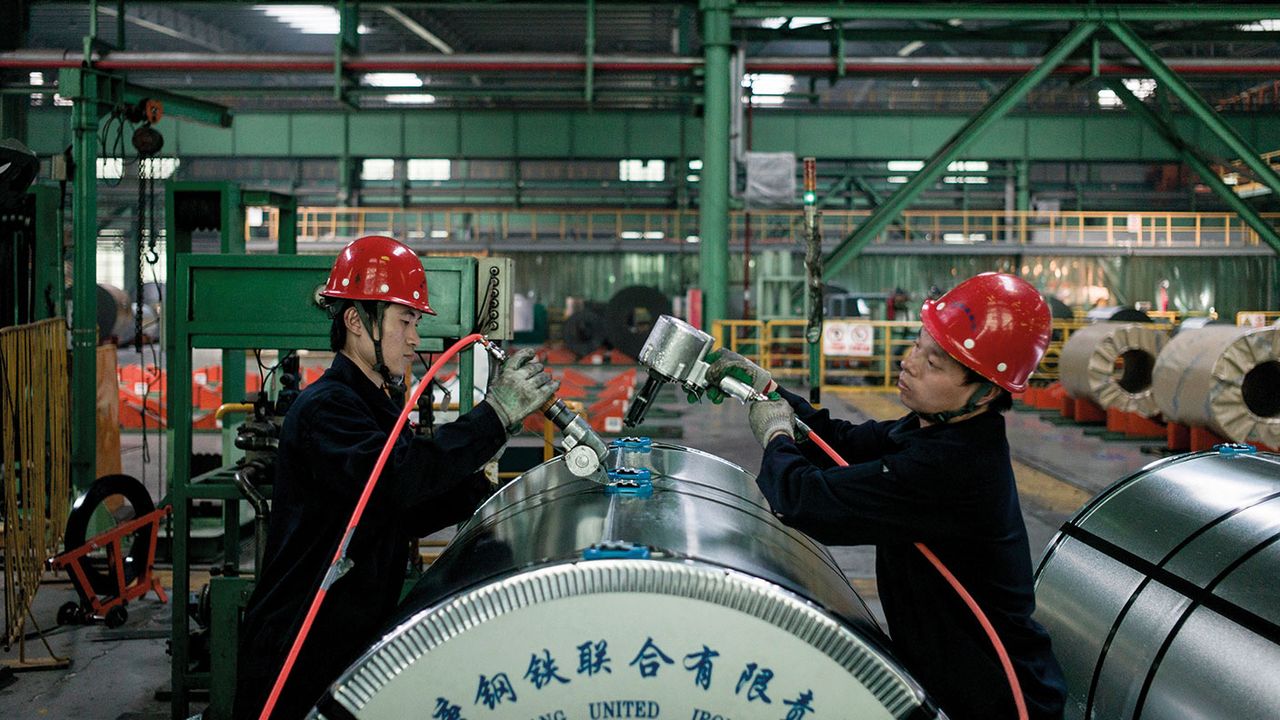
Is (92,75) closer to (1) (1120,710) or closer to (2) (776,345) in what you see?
(1) (1120,710)

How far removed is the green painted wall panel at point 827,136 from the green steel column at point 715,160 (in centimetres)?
1036

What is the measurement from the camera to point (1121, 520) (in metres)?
3.47

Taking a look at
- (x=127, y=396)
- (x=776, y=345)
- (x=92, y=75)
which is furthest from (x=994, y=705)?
(x=776, y=345)

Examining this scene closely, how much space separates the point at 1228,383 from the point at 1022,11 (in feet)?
22.6

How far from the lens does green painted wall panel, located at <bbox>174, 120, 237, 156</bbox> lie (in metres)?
26.3

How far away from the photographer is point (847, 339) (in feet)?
59.7

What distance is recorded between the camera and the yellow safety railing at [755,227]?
2591cm

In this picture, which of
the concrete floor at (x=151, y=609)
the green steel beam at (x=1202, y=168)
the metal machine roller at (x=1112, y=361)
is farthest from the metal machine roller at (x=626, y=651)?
the green steel beam at (x=1202, y=168)

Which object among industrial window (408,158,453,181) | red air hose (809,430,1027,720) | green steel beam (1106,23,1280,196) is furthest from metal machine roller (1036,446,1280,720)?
industrial window (408,158,453,181)

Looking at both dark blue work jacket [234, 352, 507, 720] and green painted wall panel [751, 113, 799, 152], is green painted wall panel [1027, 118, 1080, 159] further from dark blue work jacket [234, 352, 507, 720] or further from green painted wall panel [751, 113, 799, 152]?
dark blue work jacket [234, 352, 507, 720]

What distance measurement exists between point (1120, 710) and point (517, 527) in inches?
73.5

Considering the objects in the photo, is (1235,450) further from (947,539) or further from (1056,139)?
(1056,139)

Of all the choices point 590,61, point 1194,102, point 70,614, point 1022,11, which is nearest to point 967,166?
point 1194,102

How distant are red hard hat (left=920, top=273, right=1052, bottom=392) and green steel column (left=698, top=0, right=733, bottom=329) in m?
13.2
